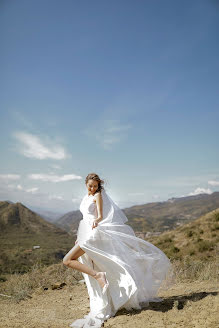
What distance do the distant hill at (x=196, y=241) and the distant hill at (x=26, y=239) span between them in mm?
14972

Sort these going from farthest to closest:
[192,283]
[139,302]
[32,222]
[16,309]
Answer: [32,222] < [192,283] < [16,309] < [139,302]

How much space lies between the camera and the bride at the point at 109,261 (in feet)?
14.4

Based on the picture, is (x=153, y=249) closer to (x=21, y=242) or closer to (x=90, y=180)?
(x=90, y=180)

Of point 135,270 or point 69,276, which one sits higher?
point 135,270

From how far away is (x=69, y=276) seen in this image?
793cm

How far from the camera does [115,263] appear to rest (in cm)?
448

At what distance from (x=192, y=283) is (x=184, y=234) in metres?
16.5

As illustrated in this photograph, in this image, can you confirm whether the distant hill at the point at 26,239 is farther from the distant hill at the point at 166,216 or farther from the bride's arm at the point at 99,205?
the bride's arm at the point at 99,205

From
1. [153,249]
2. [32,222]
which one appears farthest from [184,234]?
[32,222]

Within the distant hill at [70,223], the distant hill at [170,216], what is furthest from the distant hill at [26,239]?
the distant hill at [70,223]

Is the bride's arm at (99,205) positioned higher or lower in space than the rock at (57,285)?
higher

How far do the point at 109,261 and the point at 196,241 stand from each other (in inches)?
658

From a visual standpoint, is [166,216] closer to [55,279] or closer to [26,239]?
[26,239]

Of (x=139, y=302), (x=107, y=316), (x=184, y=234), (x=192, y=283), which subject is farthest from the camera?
(x=184, y=234)
